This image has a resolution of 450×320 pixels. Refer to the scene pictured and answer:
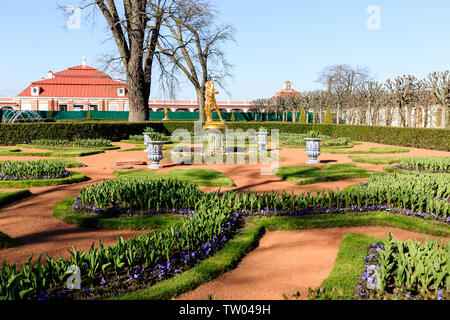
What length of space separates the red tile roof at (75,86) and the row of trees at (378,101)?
2236cm

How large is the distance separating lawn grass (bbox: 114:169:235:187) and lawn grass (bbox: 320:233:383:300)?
3.79 metres

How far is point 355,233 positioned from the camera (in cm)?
489

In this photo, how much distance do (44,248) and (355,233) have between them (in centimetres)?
399

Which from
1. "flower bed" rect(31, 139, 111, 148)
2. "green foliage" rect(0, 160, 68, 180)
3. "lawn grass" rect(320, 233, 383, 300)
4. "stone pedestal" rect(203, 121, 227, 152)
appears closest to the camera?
"lawn grass" rect(320, 233, 383, 300)

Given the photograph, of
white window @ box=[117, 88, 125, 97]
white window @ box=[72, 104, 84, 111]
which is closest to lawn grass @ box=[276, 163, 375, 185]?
white window @ box=[117, 88, 125, 97]

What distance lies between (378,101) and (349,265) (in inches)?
1299

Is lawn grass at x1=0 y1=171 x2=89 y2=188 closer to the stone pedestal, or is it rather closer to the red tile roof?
the stone pedestal

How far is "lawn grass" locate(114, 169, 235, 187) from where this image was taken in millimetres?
8031

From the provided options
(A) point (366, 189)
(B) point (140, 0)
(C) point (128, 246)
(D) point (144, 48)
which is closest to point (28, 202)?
(C) point (128, 246)

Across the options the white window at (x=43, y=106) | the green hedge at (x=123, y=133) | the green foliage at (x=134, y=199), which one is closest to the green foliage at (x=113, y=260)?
the green foliage at (x=134, y=199)

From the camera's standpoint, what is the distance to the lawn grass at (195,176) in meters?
8.03

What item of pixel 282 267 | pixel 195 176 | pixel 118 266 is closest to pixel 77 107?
pixel 195 176
